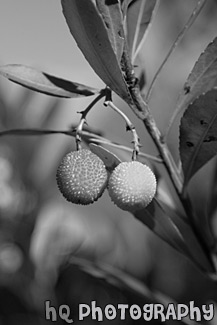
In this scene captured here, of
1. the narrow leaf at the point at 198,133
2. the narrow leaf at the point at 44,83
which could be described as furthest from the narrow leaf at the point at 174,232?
the narrow leaf at the point at 44,83

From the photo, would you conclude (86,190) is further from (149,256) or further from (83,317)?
(149,256)

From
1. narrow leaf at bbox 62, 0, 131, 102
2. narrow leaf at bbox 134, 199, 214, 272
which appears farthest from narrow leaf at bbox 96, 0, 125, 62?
narrow leaf at bbox 134, 199, 214, 272

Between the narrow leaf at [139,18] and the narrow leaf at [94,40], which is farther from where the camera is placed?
the narrow leaf at [139,18]

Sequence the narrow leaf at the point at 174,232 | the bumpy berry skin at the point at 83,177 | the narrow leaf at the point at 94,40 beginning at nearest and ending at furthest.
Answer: the narrow leaf at the point at 94,40, the bumpy berry skin at the point at 83,177, the narrow leaf at the point at 174,232

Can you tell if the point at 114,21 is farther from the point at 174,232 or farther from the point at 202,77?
the point at 174,232

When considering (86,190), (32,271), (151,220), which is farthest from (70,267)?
(86,190)

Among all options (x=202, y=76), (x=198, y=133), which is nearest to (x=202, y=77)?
(x=202, y=76)

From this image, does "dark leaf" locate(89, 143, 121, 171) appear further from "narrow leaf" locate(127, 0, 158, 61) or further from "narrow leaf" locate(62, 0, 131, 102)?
"narrow leaf" locate(127, 0, 158, 61)

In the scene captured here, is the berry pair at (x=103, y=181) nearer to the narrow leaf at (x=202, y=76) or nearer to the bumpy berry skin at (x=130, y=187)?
the bumpy berry skin at (x=130, y=187)
